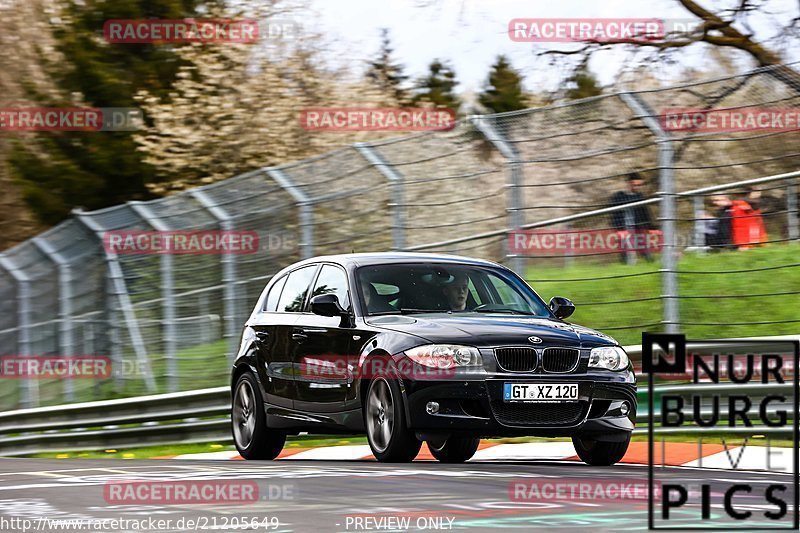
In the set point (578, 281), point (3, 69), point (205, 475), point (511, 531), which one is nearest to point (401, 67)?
point (3, 69)

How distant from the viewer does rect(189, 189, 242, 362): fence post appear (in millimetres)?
16609

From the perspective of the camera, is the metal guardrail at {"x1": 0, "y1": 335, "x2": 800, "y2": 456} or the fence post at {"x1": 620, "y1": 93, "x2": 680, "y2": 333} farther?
the metal guardrail at {"x1": 0, "y1": 335, "x2": 800, "y2": 456}

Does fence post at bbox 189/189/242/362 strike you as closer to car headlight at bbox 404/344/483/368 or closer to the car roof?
the car roof

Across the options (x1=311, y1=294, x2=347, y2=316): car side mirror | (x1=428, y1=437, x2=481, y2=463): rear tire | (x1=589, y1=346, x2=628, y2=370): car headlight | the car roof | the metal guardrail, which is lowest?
the metal guardrail

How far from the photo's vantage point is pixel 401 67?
40.3m

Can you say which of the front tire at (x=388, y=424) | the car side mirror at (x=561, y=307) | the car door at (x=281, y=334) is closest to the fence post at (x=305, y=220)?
the car door at (x=281, y=334)

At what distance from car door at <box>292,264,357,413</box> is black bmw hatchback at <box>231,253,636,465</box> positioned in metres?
0.01

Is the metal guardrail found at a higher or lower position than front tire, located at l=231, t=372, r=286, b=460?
lower

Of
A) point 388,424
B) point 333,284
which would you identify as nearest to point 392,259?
point 333,284

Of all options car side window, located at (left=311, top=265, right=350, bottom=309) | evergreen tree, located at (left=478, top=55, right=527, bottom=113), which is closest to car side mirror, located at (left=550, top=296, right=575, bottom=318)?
car side window, located at (left=311, top=265, right=350, bottom=309)

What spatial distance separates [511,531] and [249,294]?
1093cm

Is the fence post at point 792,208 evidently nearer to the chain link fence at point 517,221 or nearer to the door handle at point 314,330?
the chain link fence at point 517,221

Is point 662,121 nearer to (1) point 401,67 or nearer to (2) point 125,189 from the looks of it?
(2) point 125,189

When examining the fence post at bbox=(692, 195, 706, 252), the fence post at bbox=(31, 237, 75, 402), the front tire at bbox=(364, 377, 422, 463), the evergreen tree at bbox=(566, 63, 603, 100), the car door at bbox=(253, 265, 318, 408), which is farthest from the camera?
the evergreen tree at bbox=(566, 63, 603, 100)
